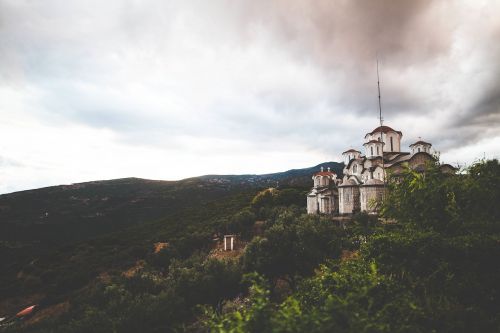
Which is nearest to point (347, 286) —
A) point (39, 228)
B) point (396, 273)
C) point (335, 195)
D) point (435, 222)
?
point (396, 273)

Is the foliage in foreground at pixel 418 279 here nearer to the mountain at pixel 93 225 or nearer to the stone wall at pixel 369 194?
the stone wall at pixel 369 194

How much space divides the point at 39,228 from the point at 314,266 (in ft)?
237

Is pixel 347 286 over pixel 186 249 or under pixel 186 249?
over

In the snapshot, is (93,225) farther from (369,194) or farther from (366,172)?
(369,194)

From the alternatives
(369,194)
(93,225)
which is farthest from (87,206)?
(369,194)

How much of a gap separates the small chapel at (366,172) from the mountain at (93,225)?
16417 millimetres

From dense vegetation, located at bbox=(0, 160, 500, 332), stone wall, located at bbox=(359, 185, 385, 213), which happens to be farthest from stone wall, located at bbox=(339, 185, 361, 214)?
dense vegetation, located at bbox=(0, 160, 500, 332)

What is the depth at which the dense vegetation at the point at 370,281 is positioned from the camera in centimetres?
529

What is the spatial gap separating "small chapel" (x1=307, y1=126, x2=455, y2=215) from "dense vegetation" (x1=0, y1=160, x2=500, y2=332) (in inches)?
483

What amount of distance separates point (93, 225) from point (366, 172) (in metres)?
67.9

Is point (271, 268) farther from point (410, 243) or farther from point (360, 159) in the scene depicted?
point (360, 159)

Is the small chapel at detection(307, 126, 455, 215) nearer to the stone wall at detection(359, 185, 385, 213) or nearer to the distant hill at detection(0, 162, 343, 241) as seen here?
the stone wall at detection(359, 185, 385, 213)

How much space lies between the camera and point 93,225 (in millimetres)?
70125

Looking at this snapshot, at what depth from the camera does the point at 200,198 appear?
327 ft
